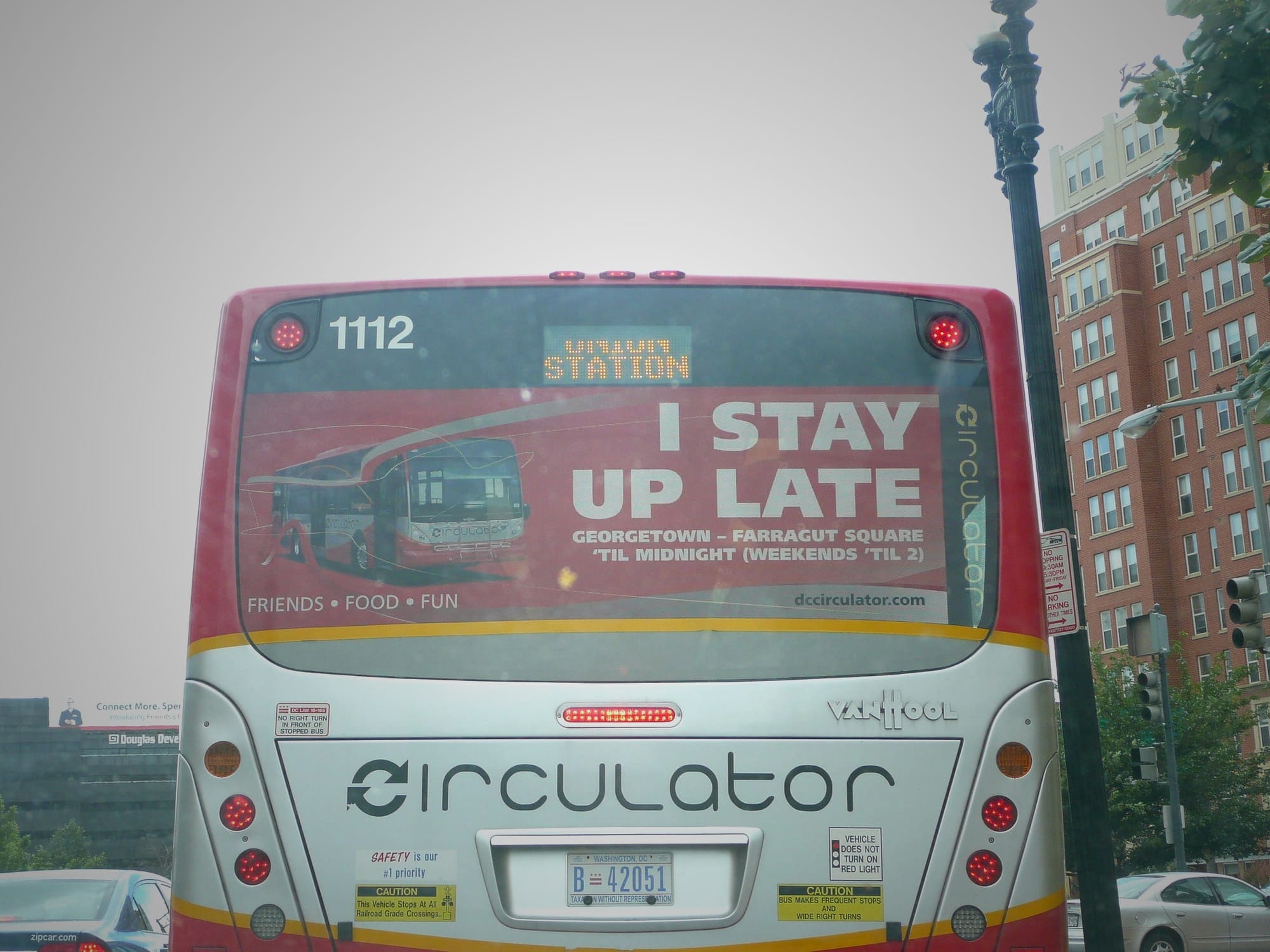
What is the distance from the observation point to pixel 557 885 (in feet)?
16.5

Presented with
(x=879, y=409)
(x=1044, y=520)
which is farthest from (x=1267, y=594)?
(x=879, y=409)

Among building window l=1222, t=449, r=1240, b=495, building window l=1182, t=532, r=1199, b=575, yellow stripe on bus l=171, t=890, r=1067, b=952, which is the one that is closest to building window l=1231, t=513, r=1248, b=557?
building window l=1222, t=449, r=1240, b=495

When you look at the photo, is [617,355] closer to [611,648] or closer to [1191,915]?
[611,648]

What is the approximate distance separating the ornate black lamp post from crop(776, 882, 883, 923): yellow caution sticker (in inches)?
181

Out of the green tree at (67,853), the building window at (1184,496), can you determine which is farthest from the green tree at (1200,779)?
the green tree at (67,853)

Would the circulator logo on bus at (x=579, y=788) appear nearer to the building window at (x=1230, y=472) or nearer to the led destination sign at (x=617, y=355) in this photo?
the led destination sign at (x=617, y=355)

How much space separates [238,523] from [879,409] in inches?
96.3

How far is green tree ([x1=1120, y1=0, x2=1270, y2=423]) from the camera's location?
27.8 ft

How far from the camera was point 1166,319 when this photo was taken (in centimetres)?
7175

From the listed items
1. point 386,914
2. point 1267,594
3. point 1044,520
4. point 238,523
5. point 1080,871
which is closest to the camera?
point 386,914

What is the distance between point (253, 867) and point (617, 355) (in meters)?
2.30

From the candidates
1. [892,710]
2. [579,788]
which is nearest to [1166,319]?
[892,710]

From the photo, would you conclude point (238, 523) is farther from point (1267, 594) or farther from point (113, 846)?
point (113, 846)

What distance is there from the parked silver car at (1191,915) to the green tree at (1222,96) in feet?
44.0
